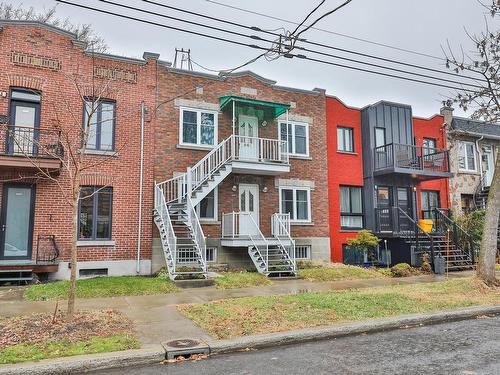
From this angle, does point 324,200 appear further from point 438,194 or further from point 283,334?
point 283,334

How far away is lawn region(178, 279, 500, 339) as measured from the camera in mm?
7270

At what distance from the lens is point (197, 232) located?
13.2 meters

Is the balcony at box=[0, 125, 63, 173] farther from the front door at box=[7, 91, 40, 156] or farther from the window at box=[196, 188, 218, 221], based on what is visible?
the window at box=[196, 188, 218, 221]

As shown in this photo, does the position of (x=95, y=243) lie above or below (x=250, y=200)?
below

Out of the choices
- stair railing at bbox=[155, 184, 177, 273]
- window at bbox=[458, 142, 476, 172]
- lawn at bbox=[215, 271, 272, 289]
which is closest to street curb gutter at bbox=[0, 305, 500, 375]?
lawn at bbox=[215, 271, 272, 289]

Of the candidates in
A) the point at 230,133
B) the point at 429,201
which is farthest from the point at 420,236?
the point at 230,133

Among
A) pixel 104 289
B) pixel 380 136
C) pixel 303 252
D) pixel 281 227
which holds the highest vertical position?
pixel 380 136

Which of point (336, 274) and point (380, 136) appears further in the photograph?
point (380, 136)

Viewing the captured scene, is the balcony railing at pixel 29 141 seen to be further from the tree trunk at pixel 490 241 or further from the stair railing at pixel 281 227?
the tree trunk at pixel 490 241

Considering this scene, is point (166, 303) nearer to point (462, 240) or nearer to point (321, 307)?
point (321, 307)

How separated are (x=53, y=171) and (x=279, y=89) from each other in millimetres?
9932

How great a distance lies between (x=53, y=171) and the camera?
1318 centimetres

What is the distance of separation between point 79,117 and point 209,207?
569 centimetres

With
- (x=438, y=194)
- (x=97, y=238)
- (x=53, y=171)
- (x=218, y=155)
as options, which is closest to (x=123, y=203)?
(x=97, y=238)
